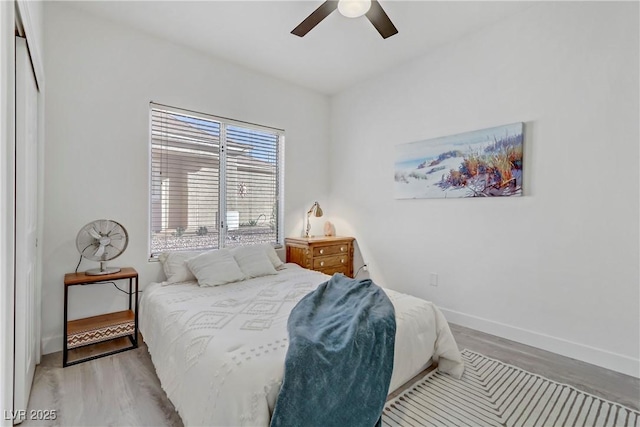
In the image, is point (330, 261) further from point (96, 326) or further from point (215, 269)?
point (96, 326)

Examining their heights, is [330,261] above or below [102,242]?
below

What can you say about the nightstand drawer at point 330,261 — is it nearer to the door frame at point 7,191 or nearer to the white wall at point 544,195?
the white wall at point 544,195

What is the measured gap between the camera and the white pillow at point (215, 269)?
2.69 meters

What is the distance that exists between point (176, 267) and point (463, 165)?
2891 millimetres

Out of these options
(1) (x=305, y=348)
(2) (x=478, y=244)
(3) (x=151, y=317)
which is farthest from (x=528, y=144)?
(3) (x=151, y=317)

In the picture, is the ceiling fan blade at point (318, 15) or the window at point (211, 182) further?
the window at point (211, 182)

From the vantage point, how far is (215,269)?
276cm

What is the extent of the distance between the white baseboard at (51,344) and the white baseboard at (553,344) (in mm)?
3473

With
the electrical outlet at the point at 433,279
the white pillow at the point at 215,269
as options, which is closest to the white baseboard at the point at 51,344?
the white pillow at the point at 215,269

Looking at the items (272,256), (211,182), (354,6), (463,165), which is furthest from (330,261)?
(354,6)

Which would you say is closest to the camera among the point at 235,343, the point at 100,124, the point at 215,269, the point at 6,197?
the point at 6,197

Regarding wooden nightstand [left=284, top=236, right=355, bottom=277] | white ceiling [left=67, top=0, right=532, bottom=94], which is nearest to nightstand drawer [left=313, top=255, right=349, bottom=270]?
wooden nightstand [left=284, top=236, right=355, bottom=277]

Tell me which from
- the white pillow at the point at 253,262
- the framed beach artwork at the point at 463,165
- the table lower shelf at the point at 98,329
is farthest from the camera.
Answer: the white pillow at the point at 253,262

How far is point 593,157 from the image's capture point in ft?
7.57
